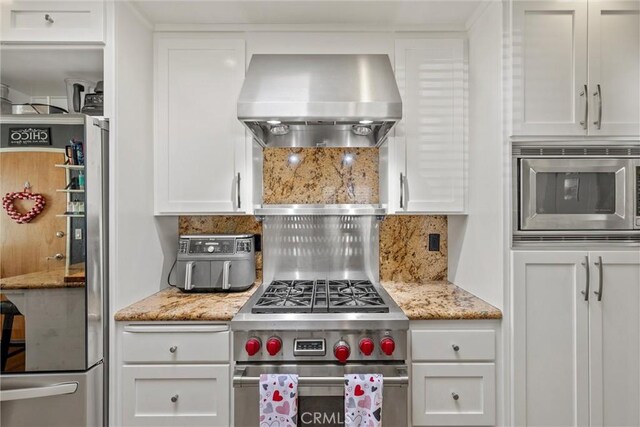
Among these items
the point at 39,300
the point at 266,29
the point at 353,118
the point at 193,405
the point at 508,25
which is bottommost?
the point at 193,405

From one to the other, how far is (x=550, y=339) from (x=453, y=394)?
1.64ft

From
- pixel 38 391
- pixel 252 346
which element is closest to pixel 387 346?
pixel 252 346

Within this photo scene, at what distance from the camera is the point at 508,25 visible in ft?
5.24

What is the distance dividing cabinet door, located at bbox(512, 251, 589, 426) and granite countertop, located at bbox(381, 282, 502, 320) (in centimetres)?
15

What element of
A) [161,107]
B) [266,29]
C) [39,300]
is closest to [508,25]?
[266,29]

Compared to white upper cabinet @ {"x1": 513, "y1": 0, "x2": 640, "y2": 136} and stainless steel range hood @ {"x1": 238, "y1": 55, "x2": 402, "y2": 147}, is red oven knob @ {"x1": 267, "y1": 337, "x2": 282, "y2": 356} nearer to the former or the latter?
stainless steel range hood @ {"x1": 238, "y1": 55, "x2": 402, "y2": 147}

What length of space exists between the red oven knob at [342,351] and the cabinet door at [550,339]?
0.76 meters

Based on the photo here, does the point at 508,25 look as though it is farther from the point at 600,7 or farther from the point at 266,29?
the point at 266,29

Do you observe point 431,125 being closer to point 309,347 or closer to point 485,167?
point 485,167

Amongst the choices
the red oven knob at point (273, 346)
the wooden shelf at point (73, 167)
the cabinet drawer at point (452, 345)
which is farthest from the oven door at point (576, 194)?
the wooden shelf at point (73, 167)

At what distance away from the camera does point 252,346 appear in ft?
4.98

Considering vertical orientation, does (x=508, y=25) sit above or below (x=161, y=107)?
above

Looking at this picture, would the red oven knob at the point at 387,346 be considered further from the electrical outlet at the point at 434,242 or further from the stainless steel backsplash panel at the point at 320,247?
the electrical outlet at the point at 434,242

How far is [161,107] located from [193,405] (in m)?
1.54
